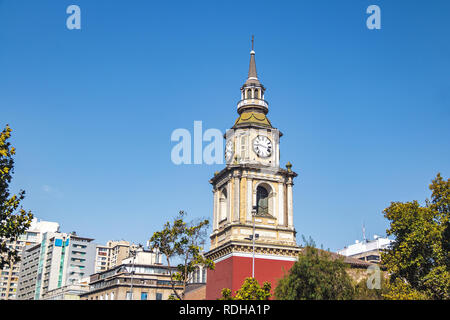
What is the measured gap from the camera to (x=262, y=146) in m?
63.2

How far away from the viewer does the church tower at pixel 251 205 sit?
2250 inches

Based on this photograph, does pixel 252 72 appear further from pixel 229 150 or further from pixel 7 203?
pixel 7 203

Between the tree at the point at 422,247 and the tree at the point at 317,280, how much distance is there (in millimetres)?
9227

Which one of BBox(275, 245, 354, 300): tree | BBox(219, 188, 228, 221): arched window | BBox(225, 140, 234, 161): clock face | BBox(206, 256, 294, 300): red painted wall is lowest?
BBox(275, 245, 354, 300): tree

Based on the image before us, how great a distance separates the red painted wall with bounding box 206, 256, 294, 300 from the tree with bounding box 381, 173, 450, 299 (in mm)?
11140

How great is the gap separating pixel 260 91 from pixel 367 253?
8311 centimetres

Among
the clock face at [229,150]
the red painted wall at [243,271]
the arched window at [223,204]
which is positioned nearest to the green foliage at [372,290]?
the red painted wall at [243,271]

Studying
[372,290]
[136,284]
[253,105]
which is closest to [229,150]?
[253,105]

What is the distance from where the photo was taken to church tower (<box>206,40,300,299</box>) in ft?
188

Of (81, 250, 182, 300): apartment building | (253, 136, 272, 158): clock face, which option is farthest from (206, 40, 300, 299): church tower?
(81, 250, 182, 300): apartment building

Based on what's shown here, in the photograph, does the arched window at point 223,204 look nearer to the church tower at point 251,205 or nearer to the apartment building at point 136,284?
Result: the church tower at point 251,205

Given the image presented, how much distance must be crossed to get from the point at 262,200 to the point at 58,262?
124169 millimetres

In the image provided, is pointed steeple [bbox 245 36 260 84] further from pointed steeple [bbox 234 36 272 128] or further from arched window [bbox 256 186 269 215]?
arched window [bbox 256 186 269 215]
